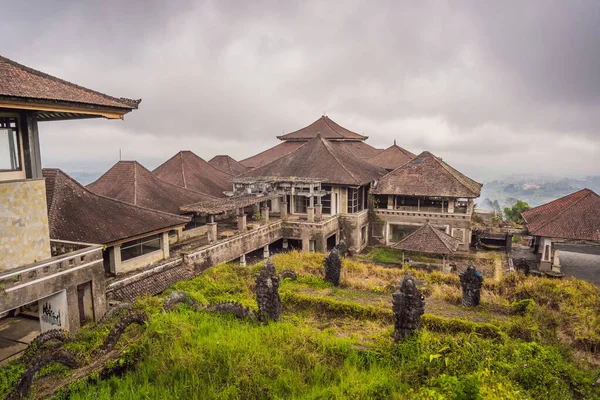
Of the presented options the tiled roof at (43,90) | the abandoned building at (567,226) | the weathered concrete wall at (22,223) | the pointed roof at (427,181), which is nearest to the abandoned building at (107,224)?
the weathered concrete wall at (22,223)

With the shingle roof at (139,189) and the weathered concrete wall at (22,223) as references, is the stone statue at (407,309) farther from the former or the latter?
the shingle roof at (139,189)

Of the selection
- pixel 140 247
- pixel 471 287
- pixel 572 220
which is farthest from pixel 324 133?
pixel 471 287

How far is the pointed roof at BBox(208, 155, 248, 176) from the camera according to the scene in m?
40.4

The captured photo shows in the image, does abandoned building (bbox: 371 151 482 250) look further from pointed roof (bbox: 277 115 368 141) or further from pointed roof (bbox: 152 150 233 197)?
pointed roof (bbox: 152 150 233 197)

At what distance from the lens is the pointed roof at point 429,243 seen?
22703 millimetres

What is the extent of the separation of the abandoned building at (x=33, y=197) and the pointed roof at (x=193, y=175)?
18176 mm

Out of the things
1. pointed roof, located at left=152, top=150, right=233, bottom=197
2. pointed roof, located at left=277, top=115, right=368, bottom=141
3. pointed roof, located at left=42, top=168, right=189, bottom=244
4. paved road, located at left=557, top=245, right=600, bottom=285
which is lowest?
paved road, located at left=557, top=245, right=600, bottom=285

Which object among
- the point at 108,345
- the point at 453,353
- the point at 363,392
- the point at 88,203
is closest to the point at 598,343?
the point at 453,353

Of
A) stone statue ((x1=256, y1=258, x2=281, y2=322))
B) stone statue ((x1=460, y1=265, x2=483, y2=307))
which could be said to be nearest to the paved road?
stone statue ((x1=460, y1=265, x2=483, y2=307))

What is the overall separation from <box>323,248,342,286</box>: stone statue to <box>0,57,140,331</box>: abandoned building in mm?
9780

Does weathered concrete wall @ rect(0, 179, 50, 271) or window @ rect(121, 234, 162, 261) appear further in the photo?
window @ rect(121, 234, 162, 261)

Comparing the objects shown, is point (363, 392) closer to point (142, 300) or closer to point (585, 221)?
point (142, 300)

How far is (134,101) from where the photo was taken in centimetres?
1234

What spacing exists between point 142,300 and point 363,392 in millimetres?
10454
